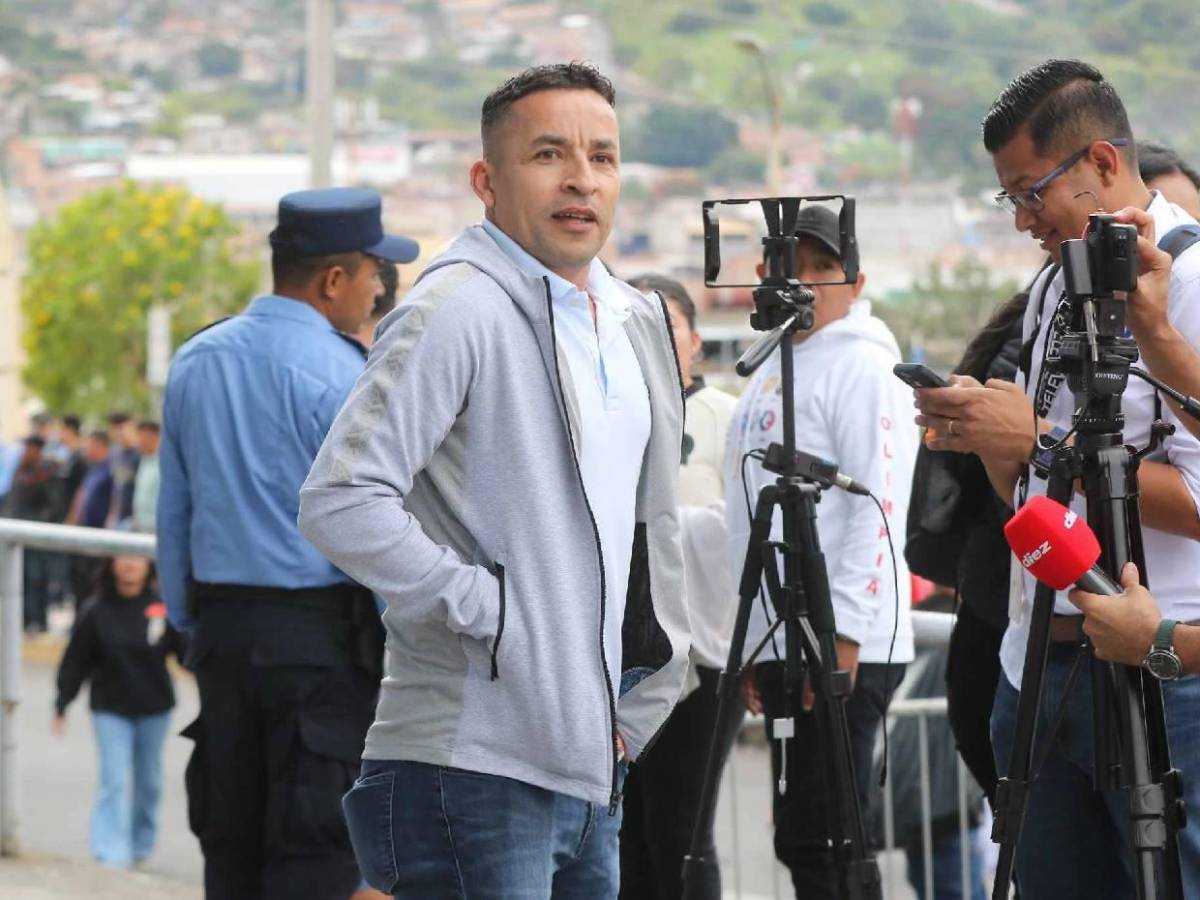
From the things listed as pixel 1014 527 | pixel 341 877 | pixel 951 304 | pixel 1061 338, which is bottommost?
pixel 341 877

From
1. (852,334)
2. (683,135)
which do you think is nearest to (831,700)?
(852,334)

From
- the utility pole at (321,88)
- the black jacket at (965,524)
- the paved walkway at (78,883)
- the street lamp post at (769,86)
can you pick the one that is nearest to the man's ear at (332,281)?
the black jacket at (965,524)

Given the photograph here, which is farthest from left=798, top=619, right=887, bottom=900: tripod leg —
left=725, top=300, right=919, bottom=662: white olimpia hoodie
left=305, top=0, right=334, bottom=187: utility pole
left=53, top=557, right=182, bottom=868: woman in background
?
left=305, top=0, right=334, bottom=187: utility pole

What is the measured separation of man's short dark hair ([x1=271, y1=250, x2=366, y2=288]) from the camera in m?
4.79

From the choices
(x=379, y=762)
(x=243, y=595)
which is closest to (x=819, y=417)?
(x=243, y=595)

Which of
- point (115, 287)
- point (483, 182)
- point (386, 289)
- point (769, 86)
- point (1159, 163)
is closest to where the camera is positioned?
point (483, 182)

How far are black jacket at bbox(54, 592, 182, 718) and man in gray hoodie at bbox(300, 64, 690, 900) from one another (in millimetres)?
5889

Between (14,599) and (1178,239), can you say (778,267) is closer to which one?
(1178,239)

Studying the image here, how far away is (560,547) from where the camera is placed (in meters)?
3.01

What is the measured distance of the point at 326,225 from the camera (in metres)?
4.73

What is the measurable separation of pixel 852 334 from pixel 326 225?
1.35m

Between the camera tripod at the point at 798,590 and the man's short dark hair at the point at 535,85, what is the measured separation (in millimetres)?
1340

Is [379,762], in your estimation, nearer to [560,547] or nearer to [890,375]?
[560,547]

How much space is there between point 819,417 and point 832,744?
87cm
